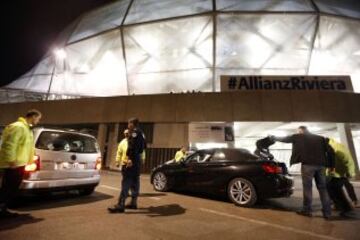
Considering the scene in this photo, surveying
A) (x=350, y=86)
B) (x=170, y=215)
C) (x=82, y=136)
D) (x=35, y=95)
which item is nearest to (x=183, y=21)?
(x=350, y=86)

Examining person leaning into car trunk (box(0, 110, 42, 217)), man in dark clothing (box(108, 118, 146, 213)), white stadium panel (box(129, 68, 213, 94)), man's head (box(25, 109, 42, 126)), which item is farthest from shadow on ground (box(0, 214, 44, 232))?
white stadium panel (box(129, 68, 213, 94))

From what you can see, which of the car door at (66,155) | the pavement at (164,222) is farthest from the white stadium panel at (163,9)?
the pavement at (164,222)

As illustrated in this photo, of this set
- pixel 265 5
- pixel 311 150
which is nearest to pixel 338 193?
pixel 311 150

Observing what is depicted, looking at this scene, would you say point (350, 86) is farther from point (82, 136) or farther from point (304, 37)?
point (82, 136)

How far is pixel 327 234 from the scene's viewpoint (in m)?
A: 3.81

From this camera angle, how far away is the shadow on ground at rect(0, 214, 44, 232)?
3.71 m

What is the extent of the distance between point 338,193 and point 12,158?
645 cm

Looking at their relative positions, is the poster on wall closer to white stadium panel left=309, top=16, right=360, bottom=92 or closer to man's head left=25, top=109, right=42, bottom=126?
white stadium panel left=309, top=16, right=360, bottom=92

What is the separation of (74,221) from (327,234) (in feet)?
13.2

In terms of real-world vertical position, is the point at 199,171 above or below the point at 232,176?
above

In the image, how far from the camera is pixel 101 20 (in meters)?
22.9

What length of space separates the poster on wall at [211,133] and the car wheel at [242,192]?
7.64 m

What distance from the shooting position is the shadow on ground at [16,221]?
3713 mm

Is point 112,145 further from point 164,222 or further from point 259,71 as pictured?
point 164,222
